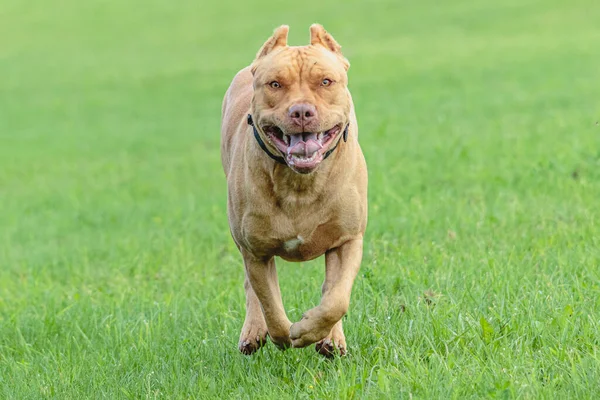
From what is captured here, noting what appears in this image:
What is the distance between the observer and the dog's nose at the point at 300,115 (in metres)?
4.80

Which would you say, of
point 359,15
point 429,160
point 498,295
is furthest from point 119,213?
point 359,15

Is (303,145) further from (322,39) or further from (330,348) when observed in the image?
(330,348)

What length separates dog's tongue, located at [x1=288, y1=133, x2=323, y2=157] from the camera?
4898mm

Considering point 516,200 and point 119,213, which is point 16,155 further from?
point 516,200

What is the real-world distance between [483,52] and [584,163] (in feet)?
49.4

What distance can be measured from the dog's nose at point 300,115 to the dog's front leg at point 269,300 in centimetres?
104

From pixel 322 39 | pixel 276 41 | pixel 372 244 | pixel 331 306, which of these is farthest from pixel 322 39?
pixel 372 244

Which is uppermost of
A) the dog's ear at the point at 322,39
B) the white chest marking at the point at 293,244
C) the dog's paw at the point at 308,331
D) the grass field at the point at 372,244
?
the dog's ear at the point at 322,39

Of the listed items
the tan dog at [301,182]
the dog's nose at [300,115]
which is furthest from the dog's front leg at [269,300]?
the dog's nose at [300,115]

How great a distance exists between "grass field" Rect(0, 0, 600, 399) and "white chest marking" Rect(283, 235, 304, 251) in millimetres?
669

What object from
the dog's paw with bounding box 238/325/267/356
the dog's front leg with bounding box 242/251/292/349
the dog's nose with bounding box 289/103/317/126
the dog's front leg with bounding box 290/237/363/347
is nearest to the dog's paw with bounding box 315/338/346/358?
the dog's front leg with bounding box 242/251/292/349

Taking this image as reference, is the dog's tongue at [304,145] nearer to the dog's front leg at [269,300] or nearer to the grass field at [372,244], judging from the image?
the dog's front leg at [269,300]

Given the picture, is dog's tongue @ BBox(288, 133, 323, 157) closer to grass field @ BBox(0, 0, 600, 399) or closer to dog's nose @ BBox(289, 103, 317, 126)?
dog's nose @ BBox(289, 103, 317, 126)

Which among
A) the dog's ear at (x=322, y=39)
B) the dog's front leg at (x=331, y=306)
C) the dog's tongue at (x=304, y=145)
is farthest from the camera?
the dog's ear at (x=322, y=39)
